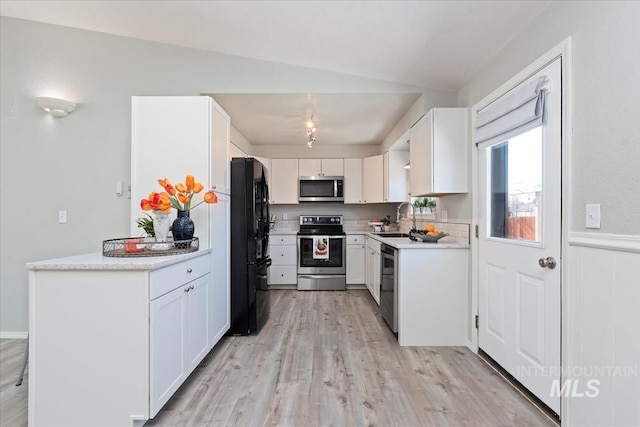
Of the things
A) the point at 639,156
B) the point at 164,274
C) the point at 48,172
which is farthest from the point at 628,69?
the point at 48,172

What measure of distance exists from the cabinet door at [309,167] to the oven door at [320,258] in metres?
1.05

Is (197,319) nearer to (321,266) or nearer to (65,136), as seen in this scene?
(65,136)

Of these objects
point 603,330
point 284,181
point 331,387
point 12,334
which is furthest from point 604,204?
point 12,334

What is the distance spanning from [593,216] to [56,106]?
3.93 meters

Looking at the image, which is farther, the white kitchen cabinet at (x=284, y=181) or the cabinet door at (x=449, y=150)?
the white kitchen cabinet at (x=284, y=181)

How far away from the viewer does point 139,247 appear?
6.04 ft

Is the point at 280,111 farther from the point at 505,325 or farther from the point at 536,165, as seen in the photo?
the point at 505,325

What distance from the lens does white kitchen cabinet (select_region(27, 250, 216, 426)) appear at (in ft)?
4.91

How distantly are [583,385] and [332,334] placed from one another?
1860mm

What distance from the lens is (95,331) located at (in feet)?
4.96

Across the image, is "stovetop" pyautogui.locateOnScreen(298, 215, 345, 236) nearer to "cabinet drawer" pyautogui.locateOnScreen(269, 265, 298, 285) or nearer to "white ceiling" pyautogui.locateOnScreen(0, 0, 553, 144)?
"cabinet drawer" pyautogui.locateOnScreen(269, 265, 298, 285)

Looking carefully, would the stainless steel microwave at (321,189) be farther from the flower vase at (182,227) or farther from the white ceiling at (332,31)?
the flower vase at (182,227)

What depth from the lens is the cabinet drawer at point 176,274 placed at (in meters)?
1.57

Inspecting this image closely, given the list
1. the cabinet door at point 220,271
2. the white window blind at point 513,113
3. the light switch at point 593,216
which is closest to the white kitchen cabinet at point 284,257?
the cabinet door at point 220,271
